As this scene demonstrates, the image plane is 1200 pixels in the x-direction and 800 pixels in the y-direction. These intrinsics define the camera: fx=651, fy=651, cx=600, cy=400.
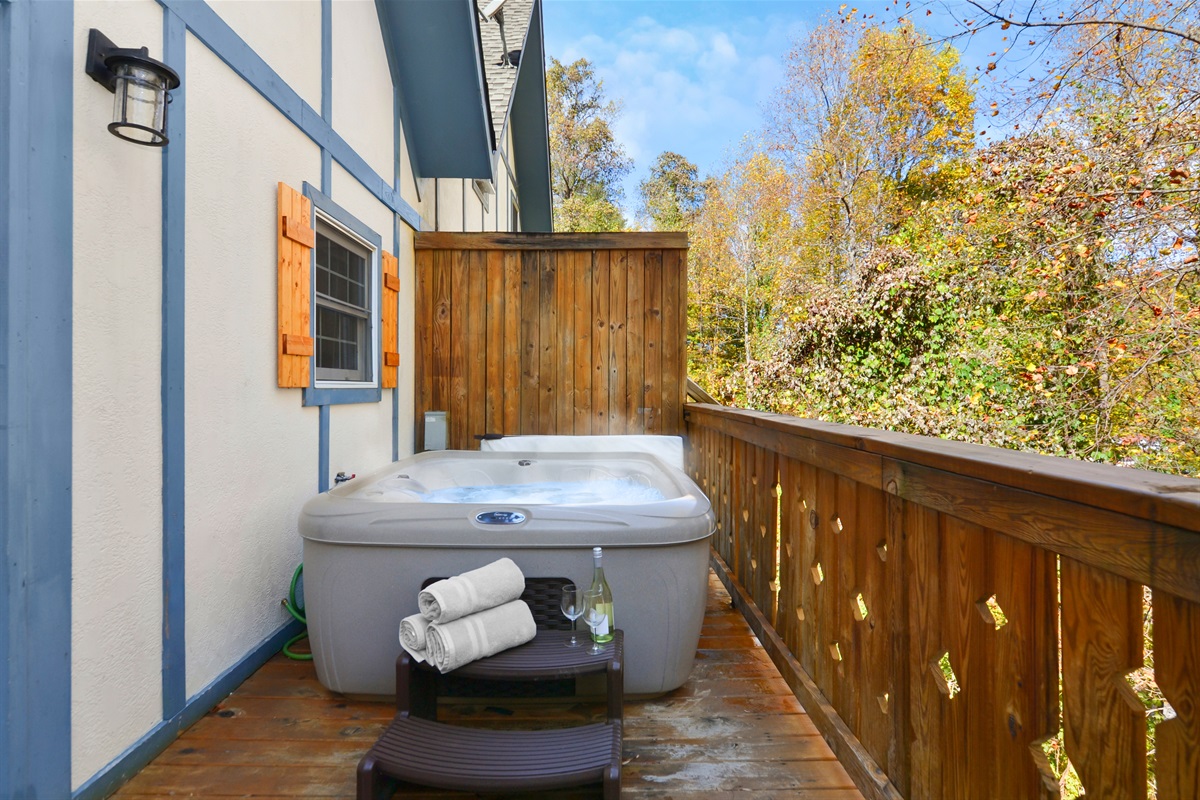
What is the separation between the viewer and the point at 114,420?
1653 millimetres

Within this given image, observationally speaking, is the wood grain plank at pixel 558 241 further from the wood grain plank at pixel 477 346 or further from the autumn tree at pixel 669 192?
the autumn tree at pixel 669 192

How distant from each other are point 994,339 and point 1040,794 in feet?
19.9

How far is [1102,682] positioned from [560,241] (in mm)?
3819

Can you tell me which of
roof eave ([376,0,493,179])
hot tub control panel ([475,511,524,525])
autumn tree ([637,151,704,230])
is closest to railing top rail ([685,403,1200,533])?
hot tub control panel ([475,511,524,525])

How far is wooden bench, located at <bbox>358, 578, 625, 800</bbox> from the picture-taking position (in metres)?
1.42

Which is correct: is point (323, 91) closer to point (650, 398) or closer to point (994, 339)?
point (650, 398)

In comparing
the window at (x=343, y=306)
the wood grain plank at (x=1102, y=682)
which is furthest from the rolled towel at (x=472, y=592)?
the window at (x=343, y=306)

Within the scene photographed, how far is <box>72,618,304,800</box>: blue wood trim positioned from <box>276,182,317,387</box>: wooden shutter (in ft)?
3.30

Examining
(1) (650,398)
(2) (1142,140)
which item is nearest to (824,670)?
(1) (650,398)

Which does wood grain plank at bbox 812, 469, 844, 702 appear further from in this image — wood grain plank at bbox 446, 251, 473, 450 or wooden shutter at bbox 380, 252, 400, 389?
wood grain plank at bbox 446, 251, 473, 450

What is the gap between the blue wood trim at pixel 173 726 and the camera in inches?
61.6

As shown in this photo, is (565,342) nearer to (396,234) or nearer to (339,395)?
(396,234)

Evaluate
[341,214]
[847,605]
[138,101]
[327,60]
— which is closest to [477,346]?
[341,214]

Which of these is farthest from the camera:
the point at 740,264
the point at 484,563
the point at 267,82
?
the point at 740,264
